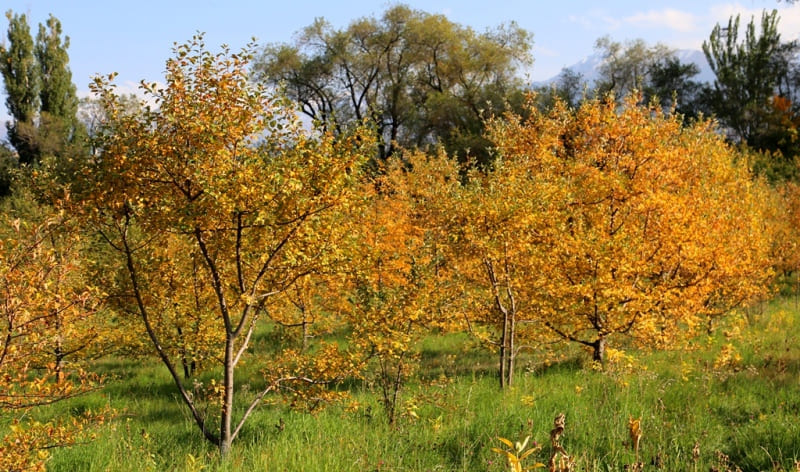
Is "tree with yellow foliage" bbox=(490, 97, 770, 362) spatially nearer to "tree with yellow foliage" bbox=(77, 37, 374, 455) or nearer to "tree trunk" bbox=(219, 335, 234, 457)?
"tree with yellow foliage" bbox=(77, 37, 374, 455)

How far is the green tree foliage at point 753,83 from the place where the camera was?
3962 cm

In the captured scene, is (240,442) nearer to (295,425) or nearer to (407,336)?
→ (295,425)

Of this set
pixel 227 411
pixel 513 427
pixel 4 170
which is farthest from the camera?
pixel 4 170

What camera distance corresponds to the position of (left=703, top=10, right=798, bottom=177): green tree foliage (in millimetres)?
39625

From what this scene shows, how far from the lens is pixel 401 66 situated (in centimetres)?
4178

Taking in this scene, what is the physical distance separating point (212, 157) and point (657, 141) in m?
8.18

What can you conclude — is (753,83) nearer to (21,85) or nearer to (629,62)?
(629,62)

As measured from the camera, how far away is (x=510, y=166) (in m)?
9.34

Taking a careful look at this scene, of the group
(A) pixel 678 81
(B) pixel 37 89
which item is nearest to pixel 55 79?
(B) pixel 37 89

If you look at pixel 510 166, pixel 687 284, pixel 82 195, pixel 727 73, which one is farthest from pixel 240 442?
pixel 727 73

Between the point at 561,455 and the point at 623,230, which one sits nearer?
the point at 561,455

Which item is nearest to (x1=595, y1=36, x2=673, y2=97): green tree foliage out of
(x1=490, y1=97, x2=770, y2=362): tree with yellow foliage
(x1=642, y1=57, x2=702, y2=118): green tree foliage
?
(x1=642, y1=57, x2=702, y2=118): green tree foliage

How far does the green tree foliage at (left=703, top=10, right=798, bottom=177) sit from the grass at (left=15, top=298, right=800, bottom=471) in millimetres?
35884

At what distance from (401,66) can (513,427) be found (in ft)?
125
